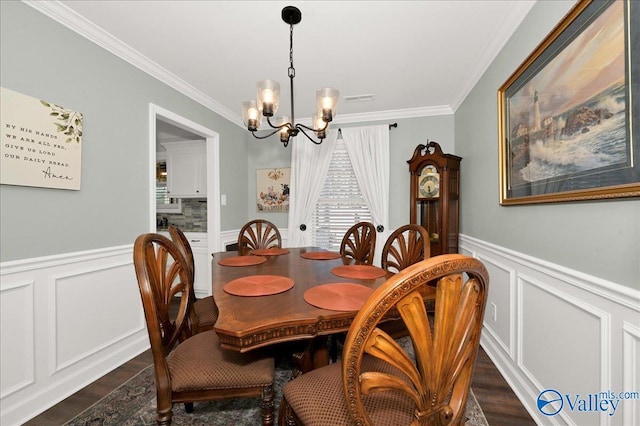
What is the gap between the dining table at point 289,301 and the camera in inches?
36.1

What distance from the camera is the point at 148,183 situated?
2.31 metres

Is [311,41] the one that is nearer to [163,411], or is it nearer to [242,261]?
[242,261]

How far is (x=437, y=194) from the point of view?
2.90 meters

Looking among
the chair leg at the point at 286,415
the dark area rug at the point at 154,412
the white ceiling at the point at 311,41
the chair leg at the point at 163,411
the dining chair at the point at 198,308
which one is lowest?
the dark area rug at the point at 154,412

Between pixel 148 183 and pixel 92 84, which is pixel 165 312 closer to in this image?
pixel 148 183

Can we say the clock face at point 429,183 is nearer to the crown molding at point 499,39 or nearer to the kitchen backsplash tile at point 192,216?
the crown molding at point 499,39

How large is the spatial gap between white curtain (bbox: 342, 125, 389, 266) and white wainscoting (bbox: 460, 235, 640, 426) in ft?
5.03

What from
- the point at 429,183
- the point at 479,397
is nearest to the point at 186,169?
the point at 429,183

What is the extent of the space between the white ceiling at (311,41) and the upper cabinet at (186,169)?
44.2 inches

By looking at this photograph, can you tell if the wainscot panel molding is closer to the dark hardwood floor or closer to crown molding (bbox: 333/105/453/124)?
the dark hardwood floor

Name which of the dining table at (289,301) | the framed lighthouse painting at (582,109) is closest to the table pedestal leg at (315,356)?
the dining table at (289,301)

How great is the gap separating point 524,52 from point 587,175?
3.27 ft

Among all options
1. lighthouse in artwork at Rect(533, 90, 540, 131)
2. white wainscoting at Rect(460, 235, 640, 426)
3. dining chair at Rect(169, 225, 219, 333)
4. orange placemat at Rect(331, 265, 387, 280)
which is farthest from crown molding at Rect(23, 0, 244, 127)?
white wainscoting at Rect(460, 235, 640, 426)

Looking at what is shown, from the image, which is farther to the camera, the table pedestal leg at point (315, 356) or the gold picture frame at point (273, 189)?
the gold picture frame at point (273, 189)
